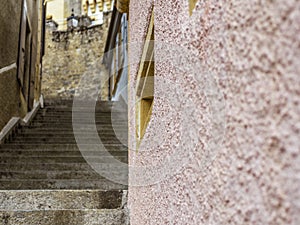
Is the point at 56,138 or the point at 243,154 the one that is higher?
the point at 243,154

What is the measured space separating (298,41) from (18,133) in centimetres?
381

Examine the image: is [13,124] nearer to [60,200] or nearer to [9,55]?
[9,55]

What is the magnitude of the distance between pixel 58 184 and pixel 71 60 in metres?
8.35

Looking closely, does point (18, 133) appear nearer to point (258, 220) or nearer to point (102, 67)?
point (258, 220)

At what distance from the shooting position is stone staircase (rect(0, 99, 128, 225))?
5.60 feet

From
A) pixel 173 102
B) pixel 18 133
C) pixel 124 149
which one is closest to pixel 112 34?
pixel 18 133

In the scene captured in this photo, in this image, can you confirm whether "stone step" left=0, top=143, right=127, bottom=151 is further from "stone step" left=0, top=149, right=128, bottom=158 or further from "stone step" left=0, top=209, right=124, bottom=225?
"stone step" left=0, top=209, right=124, bottom=225

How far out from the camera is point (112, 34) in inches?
343

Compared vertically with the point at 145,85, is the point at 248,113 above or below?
above

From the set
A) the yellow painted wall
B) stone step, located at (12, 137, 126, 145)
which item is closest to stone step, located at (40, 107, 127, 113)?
stone step, located at (12, 137, 126, 145)

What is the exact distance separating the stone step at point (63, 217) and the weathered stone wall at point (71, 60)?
8.45m

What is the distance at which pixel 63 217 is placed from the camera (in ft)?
5.57

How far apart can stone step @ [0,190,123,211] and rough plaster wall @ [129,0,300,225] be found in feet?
4.37

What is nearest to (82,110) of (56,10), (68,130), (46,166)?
(68,130)
